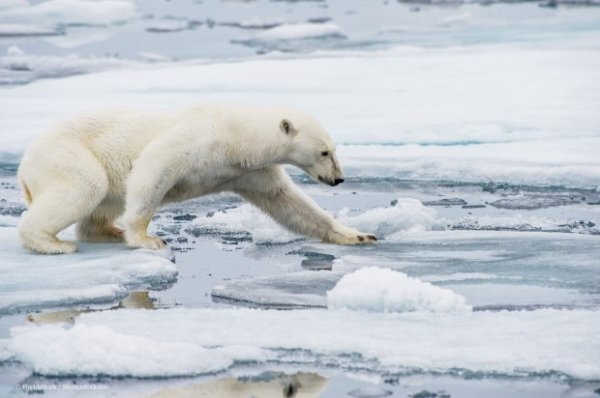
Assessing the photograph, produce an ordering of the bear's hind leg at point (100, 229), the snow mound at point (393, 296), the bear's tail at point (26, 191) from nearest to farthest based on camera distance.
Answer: the snow mound at point (393, 296) → the bear's tail at point (26, 191) → the bear's hind leg at point (100, 229)

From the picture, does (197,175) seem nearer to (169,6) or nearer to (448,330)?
(448,330)

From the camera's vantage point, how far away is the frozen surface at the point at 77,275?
476 centimetres

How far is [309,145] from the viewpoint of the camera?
5.75 m

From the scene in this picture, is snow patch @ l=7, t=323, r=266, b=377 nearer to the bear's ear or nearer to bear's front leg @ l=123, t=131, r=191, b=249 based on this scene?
bear's front leg @ l=123, t=131, r=191, b=249

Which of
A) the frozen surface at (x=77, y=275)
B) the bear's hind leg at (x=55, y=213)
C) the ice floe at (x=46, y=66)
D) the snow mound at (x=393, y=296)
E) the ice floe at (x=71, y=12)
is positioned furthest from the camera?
the ice floe at (x=71, y=12)

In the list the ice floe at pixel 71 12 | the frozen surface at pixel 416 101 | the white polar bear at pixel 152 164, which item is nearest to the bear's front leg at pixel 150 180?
the white polar bear at pixel 152 164

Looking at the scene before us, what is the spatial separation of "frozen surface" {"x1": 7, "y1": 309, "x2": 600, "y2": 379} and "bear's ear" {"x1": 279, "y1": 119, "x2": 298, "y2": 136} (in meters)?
1.43

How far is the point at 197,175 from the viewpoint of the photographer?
572 centimetres

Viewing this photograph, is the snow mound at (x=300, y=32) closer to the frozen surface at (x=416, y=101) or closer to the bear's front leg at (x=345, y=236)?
the frozen surface at (x=416, y=101)

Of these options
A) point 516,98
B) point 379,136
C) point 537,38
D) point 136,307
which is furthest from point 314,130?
point 537,38

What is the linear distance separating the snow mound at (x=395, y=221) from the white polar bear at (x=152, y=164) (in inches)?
11.2

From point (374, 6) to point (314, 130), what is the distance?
1331cm

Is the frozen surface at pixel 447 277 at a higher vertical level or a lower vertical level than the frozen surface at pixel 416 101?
lower

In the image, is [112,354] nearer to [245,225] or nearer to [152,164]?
[152,164]
